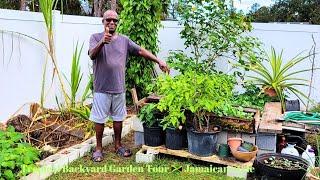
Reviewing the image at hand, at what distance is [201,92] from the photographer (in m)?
3.66

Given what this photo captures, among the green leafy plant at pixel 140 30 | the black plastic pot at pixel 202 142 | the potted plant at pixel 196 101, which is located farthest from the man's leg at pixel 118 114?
the green leafy plant at pixel 140 30

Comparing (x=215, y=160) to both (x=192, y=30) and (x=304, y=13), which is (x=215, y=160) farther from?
(x=304, y=13)

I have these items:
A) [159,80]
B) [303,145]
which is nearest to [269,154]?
[303,145]

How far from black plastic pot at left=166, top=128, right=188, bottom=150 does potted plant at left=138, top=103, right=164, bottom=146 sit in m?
0.14

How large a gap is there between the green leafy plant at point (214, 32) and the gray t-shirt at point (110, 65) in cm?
217

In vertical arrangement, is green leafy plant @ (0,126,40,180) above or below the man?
below

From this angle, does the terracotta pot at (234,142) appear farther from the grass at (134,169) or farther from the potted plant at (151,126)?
the potted plant at (151,126)

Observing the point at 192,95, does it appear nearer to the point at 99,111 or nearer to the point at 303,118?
the point at 99,111

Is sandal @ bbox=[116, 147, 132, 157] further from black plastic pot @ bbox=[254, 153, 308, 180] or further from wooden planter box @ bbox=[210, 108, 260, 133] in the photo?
black plastic pot @ bbox=[254, 153, 308, 180]

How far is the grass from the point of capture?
11.7ft

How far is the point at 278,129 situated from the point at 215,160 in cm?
77

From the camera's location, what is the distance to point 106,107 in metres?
3.93

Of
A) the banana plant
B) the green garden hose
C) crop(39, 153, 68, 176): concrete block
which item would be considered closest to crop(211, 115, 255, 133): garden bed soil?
the green garden hose

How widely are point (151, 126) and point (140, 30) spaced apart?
230 centimetres
